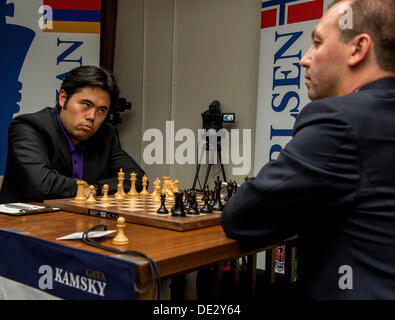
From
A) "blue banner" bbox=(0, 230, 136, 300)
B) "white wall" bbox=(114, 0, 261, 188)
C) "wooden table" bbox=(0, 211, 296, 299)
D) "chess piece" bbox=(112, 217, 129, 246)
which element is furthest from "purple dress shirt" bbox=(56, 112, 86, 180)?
"white wall" bbox=(114, 0, 261, 188)

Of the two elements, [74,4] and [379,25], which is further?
[74,4]

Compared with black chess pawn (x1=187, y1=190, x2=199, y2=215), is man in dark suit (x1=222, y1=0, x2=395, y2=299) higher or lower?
higher

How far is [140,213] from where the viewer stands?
1.51 metres

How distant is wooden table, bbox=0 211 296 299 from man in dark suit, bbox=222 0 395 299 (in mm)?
119

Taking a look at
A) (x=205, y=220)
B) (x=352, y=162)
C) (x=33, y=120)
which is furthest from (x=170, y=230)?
(x=33, y=120)

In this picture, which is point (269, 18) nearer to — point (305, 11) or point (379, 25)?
point (305, 11)

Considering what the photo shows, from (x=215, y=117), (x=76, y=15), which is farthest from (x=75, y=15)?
(x=215, y=117)

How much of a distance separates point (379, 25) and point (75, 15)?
385cm

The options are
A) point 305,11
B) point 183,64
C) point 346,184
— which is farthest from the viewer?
point 183,64

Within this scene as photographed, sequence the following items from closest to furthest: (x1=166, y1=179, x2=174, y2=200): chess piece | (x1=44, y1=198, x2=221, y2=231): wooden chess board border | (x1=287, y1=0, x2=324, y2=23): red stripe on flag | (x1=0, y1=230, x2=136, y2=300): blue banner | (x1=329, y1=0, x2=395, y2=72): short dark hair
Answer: (x1=0, y1=230, x2=136, y2=300): blue banner → (x1=329, y1=0, x2=395, y2=72): short dark hair → (x1=44, y1=198, x2=221, y2=231): wooden chess board border → (x1=166, y1=179, x2=174, y2=200): chess piece → (x1=287, y1=0, x2=324, y2=23): red stripe on flag

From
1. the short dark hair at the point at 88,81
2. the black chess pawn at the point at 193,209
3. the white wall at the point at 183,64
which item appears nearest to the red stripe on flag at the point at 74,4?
the white wall at the point at 183,64

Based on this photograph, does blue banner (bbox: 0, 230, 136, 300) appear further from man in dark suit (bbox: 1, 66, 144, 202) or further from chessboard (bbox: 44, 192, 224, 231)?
man in dark suit (bbox: 1, 66, 144, 202)

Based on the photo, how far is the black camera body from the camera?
15.0 feet

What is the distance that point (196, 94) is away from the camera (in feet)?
16.7
